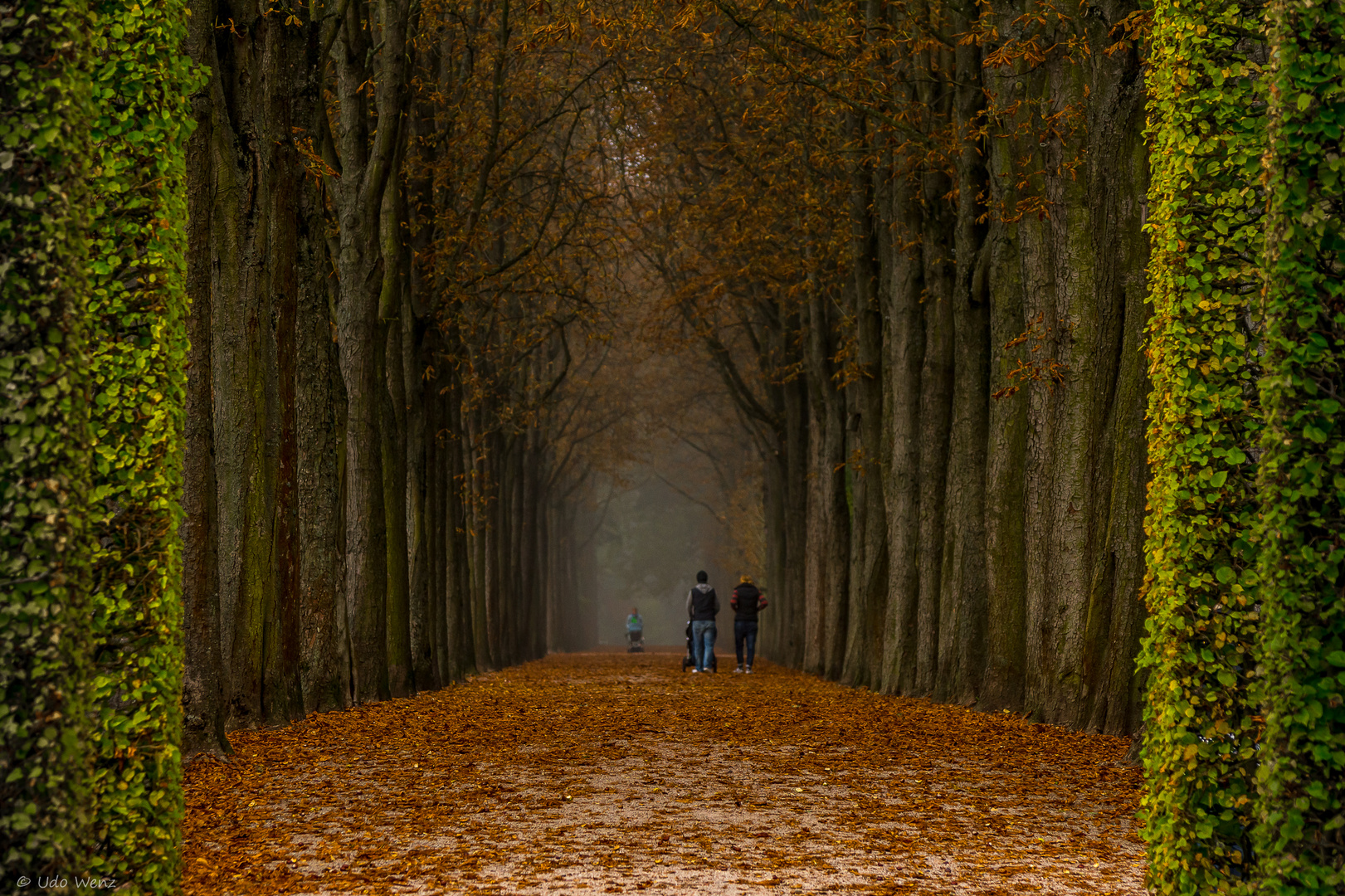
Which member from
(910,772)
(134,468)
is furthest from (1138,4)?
(134,468)

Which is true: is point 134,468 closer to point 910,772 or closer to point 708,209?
point 910,772

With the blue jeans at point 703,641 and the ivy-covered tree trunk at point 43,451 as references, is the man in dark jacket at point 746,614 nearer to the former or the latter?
the blue jeans at point 703,641

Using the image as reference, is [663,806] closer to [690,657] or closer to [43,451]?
[43,451]

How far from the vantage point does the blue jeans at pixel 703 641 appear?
1099 inches

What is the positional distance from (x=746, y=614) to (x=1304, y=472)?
22523mm

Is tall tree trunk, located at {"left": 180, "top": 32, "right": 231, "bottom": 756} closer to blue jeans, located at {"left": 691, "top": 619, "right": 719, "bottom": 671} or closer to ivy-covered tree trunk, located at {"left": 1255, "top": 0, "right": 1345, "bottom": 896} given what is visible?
ivy-covered tree trunk, located at {"left": 1255, "top": 0, "right": 1345, "bottom": 896}

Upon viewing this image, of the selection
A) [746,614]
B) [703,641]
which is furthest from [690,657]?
[746,614]

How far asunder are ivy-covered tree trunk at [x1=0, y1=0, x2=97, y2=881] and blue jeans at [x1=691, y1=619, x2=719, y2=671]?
2260 centimetres

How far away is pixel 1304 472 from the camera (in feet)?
17.9

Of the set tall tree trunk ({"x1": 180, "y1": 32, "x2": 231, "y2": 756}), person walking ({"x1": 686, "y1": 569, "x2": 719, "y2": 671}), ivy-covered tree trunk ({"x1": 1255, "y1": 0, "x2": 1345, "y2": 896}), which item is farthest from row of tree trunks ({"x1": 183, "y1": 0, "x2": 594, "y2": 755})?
ivy-covered tree trunk ({"x1": 1255, "y1": 0, "x2": 1345, "y2": 896})

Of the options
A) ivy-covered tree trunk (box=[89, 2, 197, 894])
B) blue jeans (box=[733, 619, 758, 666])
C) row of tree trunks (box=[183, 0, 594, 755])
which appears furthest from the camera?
blue jeans (box=[733, 619, 758, 666])

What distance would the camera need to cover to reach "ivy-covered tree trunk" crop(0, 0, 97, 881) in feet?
17.1

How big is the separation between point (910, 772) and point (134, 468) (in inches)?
298

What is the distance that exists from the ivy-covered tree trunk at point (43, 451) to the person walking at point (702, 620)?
2082 cm
